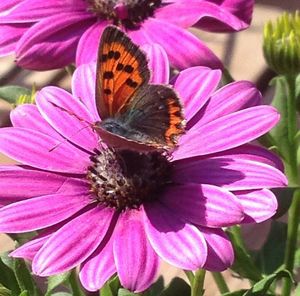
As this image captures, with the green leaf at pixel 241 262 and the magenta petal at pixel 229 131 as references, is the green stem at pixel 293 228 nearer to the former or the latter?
the green leaf at pixel 241 262

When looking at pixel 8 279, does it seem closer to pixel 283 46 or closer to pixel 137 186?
pixel 137 186

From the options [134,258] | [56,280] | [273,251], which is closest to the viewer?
[134,258]

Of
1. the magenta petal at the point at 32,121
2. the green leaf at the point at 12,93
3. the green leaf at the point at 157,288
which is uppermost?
the magenta petal at the point at 32,121

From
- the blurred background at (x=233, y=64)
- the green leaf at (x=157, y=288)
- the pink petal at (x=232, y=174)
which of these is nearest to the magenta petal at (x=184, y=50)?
the pink petal at (x=232, y=174)

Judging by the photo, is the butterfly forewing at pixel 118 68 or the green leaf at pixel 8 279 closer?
the butterfly forewing at pixel 118 68

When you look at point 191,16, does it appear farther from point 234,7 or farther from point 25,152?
point 25,152

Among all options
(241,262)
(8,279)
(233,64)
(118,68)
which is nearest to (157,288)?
(241,262)

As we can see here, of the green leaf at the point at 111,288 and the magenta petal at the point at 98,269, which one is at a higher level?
the magenta petal at the point at 98,269
